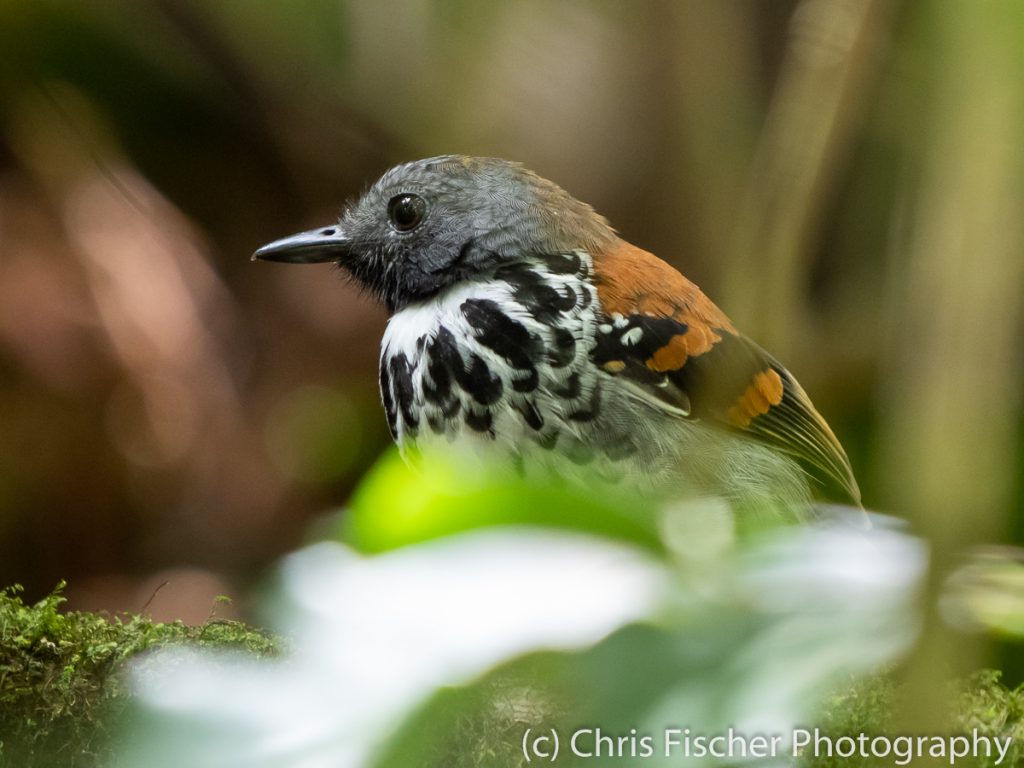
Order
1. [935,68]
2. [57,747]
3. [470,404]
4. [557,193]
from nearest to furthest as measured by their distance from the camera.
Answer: [57,747] < [935,68] < [470,404] < [557,193]

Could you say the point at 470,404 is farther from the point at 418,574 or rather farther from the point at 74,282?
the point at 74,282

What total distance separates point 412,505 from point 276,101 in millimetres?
5471

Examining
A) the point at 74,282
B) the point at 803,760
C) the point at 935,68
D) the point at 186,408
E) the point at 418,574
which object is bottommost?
the point at 803,760

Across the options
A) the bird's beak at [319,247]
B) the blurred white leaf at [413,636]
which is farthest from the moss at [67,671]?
the bird's beak at [319,247]

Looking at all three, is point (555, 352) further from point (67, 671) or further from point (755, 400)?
point (67, 671)

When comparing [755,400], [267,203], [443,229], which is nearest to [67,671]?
[443,229]

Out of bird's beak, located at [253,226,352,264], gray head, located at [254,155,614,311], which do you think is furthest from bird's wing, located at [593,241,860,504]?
bird's beak, located at [253,226,352,264]

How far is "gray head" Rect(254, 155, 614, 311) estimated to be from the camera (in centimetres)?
315

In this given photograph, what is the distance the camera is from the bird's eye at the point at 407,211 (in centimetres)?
332

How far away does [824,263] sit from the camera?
601 cm

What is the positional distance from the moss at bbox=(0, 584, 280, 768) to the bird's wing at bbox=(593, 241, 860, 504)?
113 centimetres

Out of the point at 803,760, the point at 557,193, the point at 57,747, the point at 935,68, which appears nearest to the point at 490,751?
the point at 803,760

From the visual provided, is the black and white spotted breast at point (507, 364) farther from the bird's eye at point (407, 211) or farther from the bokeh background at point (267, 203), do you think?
the bokeh background at point (267, 203)

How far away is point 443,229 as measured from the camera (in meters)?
3.24
